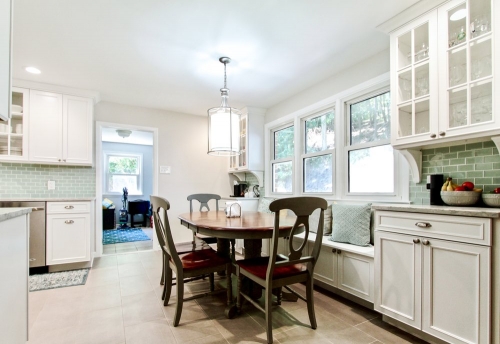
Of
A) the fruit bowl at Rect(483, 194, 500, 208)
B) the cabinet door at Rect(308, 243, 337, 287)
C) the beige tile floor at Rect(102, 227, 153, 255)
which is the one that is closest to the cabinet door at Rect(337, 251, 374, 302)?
the cabinet door at Rect(308, 243, 337, 287)

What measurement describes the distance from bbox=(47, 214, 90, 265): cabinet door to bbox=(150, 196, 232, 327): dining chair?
1711 millimetres

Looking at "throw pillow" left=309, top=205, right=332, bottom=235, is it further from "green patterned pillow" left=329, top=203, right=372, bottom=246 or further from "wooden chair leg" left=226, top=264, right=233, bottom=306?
"wooden chair leg" left=226, top=264, right=233, bottom=306

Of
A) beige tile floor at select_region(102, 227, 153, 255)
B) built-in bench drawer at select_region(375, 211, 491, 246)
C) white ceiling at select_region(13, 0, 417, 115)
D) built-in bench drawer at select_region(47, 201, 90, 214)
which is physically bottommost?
beige tile floor at select_region(102, 227, 153, 255)

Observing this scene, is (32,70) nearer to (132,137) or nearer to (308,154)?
(308,154)

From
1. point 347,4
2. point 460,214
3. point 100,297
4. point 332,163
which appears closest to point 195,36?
point 347,4

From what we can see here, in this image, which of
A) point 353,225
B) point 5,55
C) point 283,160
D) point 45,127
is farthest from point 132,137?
point 353,225

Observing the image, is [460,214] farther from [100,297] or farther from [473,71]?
[100,297]

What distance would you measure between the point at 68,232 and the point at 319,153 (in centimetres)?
348

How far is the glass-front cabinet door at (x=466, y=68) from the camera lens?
65.6 inches

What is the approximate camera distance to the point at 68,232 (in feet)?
10.8

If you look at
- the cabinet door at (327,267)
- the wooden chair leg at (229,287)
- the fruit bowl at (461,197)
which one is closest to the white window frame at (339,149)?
the fruit bowl at (461,197)

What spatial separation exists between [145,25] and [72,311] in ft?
8.46

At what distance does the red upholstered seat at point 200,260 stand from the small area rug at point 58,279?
61.0 inches

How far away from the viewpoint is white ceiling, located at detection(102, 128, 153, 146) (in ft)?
20.6
